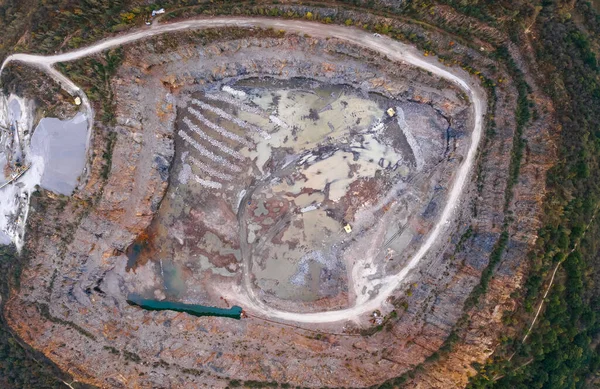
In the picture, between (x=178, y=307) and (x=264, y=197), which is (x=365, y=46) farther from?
(x=178, y=307)

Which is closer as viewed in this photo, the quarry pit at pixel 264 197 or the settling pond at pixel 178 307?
the quarry pit at pixel 264 197

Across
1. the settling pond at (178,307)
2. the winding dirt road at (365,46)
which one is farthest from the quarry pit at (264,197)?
the settling pond at (178,307)

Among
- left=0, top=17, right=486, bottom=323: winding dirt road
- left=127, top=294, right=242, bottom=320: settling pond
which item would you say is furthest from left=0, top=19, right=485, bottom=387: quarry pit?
left=127, top=294, right=242, bottom=320: settling pond

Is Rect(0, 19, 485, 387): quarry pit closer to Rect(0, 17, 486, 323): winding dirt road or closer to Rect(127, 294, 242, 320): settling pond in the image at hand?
Rect(0, 17, 486, 323): winding dirt road

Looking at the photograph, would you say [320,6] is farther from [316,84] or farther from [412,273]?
[412,273]

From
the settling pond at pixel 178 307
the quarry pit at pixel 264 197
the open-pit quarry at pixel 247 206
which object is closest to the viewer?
the open-pit quarry at pixel 247 206

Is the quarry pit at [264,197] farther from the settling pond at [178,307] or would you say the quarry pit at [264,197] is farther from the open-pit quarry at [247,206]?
the settling pond at [178,307]
